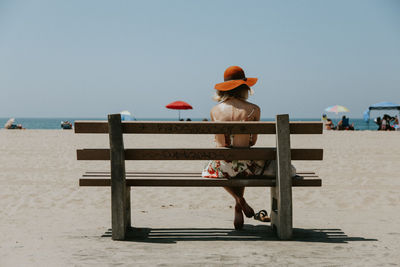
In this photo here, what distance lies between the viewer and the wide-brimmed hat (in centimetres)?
439

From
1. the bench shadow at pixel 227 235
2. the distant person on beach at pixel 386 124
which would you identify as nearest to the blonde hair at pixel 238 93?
the bench shadow at pixel 227 235

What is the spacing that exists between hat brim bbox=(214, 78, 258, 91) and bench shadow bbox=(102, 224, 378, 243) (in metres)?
1.43

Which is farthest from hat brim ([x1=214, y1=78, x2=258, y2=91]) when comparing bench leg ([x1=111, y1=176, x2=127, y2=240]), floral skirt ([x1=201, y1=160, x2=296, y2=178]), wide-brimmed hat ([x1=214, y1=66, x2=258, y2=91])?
bench leg ([x1=111, y1=176, x2=127, y2=240])

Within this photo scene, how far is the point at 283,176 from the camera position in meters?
3.96

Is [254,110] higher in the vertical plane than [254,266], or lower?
higher

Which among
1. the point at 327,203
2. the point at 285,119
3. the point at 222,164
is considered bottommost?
the point at 327,203

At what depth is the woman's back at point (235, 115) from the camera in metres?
4.25

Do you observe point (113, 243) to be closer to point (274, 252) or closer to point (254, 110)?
point (274, 252)

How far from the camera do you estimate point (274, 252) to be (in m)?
3.62

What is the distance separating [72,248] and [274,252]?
1712 millimetres

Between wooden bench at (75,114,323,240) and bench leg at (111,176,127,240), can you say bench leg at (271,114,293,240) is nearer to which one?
wooden bench at (75,114,323,240)

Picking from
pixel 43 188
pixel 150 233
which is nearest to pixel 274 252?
pixel 150 233

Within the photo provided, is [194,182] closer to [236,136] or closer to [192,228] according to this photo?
[236,136]

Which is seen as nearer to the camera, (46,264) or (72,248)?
(46,264)
